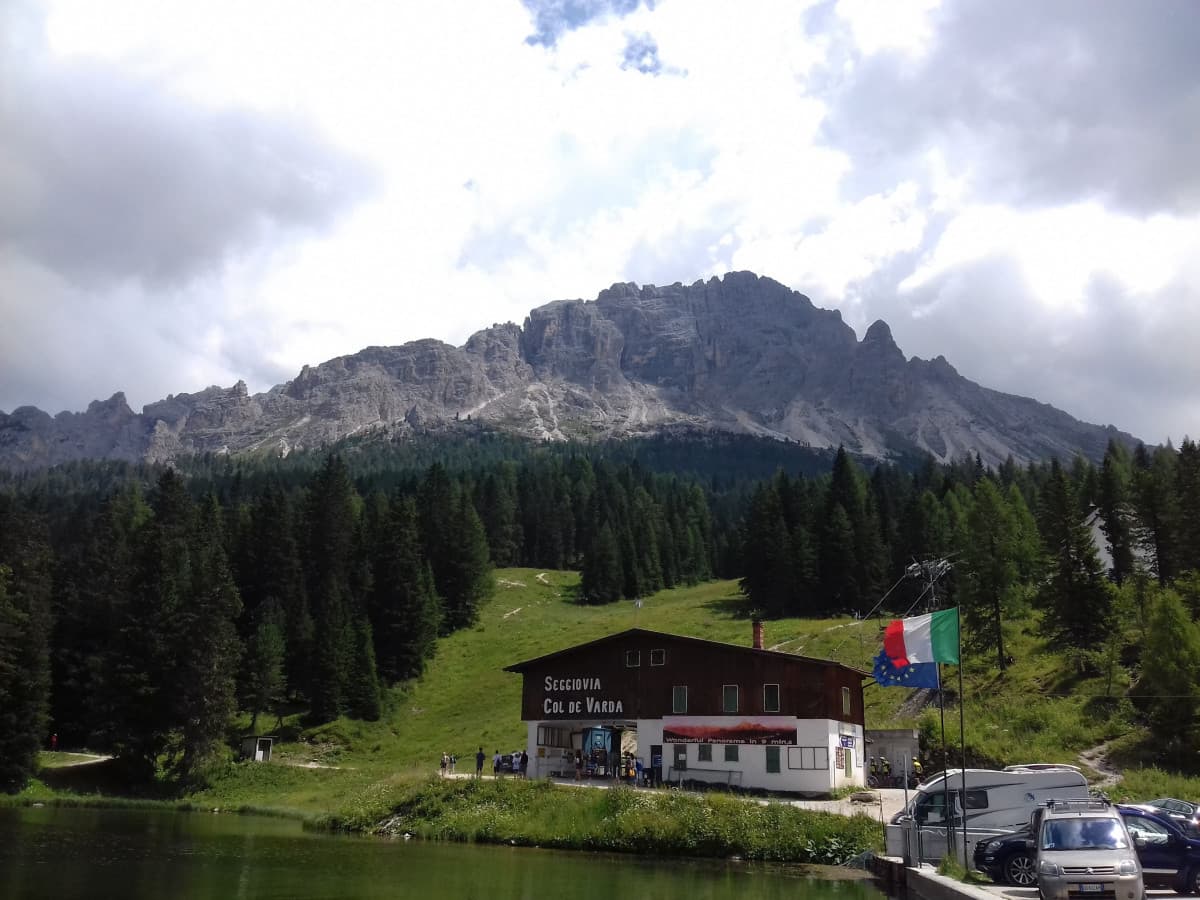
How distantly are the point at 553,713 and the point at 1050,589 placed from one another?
108ft

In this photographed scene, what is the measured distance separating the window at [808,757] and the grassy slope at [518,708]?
Answer: 822 centimetres

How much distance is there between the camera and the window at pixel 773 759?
151 ft

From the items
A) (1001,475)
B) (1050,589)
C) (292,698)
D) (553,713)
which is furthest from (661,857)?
(1001,475)

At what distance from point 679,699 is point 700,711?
155 cm

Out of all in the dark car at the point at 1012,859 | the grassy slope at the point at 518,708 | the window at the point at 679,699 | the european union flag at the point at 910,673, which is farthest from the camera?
the window at the point at 679,699

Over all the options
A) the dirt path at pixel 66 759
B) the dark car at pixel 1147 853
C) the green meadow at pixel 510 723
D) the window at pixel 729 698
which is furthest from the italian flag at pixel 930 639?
the dirt path at pixel 66 759

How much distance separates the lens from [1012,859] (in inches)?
931

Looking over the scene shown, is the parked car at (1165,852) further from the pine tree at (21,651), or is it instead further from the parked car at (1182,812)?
the pine tree at (21,651)

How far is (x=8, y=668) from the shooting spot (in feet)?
163

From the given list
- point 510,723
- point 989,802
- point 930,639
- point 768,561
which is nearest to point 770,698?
point 989,802

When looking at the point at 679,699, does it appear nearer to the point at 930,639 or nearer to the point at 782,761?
the point at 782,761

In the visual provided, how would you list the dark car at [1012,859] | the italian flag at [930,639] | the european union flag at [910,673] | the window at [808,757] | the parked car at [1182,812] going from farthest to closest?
the window at [808,757]
the european union flag at [910,673]
the italian flag at [930,639]
the parked car at [1182,812]
the dark car at [1012,859]

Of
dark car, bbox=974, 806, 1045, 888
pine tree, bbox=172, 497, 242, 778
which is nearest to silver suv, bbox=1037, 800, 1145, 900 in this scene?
dark car, bbox=974, 806, 1045, 888

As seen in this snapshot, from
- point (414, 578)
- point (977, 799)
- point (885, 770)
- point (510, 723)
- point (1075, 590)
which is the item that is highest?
point (414, 578)
